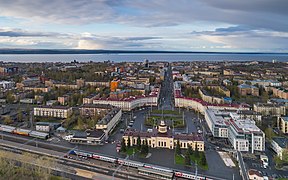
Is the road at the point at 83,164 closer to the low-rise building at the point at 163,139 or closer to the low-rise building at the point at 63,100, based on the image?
the low-rise building at the point at 163,139

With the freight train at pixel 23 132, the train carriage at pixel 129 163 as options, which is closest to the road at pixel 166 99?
the freight train at pixel 23 132

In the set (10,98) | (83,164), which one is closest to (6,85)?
(10,98)

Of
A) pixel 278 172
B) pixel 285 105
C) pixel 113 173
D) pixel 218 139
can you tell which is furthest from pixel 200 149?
→ pixel 285 105

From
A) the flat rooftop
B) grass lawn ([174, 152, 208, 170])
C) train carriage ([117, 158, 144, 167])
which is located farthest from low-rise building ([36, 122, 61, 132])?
the flat rooftop

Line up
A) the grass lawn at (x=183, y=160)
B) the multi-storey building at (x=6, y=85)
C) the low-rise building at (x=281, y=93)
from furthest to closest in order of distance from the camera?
the multi-storey building at (x=6, y=85) < the low-rise building at (x=281, y=93) < the grass lawn at (x=183, y=160)

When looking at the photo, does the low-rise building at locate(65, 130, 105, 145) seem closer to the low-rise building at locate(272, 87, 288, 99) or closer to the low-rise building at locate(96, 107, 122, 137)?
the low-rise building at locate(96, 107, 122, 137)

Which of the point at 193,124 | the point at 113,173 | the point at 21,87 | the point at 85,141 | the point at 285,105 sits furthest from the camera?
the point at 21,87

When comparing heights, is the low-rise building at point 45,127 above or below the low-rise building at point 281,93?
below

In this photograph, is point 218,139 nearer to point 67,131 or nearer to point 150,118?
point 150,118

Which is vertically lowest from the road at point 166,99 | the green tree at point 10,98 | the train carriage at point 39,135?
the train carriage at point 39,135
